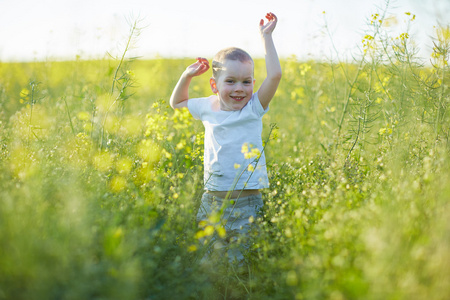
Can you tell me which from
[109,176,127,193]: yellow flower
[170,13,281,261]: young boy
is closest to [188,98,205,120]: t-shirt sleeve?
[170,13,281,261]: young boy

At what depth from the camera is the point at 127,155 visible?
3.62 metres

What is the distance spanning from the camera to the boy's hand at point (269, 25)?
306cm

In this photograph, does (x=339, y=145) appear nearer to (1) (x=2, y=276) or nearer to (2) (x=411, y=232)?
(2) (x=411, y=232)

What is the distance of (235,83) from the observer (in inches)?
123

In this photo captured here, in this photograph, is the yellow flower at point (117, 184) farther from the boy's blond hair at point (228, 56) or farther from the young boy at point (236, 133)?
the boy's blond hair at point (228, 56)

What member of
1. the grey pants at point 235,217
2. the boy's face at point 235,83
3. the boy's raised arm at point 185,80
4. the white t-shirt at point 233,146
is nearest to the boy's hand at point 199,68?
the boy's raised arm at point 185,80

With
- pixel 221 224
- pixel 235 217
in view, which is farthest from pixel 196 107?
pixel 221 224

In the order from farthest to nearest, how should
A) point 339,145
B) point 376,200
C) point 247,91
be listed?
point 339,145, point 247,91, point 376,200

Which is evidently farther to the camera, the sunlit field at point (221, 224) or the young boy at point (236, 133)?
the young boy at point (236, 133)

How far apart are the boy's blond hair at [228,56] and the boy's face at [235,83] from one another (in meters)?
0.03

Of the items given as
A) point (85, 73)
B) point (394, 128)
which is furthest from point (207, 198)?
point (85, 73)

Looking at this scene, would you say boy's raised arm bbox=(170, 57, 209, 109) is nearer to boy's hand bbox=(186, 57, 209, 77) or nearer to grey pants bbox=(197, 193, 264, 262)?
boy's hand bbox=(186, 57, 209, 77)

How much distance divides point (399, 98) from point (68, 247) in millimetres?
3441

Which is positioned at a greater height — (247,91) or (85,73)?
(85,73)
